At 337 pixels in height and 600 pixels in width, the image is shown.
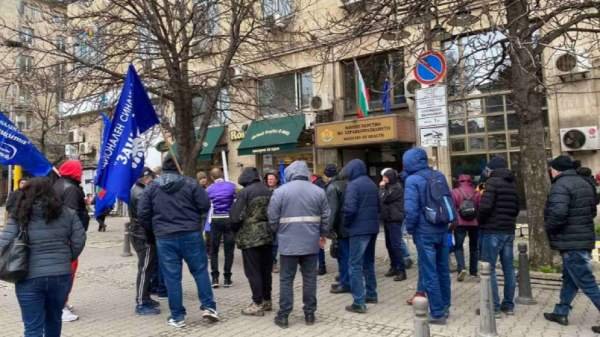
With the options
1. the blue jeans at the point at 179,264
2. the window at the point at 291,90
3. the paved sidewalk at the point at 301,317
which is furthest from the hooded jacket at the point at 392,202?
the window at the point at 291,90

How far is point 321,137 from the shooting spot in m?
16.7

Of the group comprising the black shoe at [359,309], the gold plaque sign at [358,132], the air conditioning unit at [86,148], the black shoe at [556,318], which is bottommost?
the black shoe at [556,318]

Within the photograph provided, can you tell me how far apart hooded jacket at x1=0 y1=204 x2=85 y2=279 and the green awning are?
1304 centimetres

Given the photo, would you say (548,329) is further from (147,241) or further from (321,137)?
(321,137)

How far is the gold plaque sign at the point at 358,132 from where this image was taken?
14.9 meters

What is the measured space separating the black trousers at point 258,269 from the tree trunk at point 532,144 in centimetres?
452

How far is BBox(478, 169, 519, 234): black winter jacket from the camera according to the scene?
5625mm

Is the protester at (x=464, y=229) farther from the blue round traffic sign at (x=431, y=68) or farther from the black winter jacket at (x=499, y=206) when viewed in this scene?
the black winter jacket at (x=499, y=206)

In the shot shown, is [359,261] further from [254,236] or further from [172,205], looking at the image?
[172,205]

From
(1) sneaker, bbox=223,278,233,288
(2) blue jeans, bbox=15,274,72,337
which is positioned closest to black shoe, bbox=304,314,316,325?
(1) sneaker, bbox=223,278,233,288

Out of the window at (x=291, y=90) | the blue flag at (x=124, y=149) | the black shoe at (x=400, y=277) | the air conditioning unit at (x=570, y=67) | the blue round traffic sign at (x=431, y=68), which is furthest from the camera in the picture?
the window at (x=291, y=90)

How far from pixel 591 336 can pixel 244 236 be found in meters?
3.91

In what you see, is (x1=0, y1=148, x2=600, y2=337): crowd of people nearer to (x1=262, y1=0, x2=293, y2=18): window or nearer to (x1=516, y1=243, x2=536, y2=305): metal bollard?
(x1=516, y1=243, x2=536, y2=305): metal bollard

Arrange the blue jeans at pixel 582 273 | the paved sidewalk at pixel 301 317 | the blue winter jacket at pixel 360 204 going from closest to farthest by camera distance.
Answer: the blue jeans at pixel 582 273 < the paved sidewalk at pixel 301 317 < the blue winter jacket at pixel 360 204
